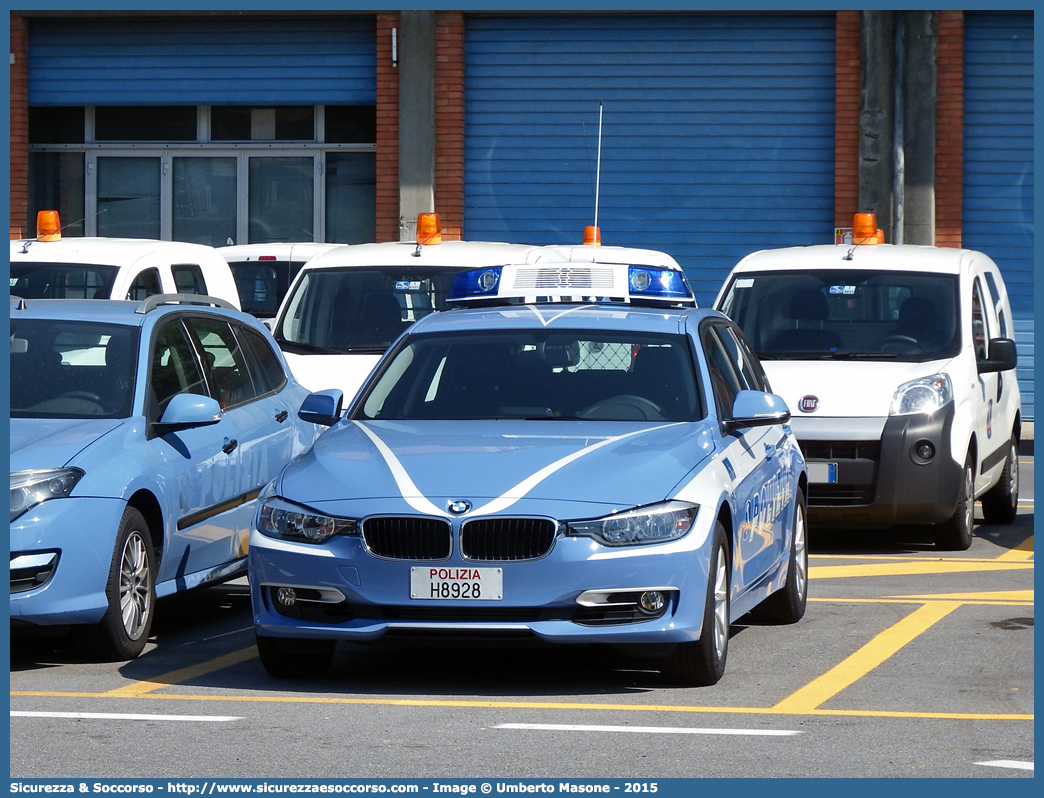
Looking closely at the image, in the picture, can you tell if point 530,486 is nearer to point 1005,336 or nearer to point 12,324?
point 12,324

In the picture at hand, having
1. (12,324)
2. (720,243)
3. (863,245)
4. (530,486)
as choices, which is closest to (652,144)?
(720,243)

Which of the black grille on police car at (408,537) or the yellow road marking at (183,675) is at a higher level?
the black grille on police car at (408,537)

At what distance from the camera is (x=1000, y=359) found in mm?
11789

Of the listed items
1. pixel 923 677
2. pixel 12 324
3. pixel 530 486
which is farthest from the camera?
pixel 12 324

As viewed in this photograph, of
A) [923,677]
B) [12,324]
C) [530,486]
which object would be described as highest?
[12,324]

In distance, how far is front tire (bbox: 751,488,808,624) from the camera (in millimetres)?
8477

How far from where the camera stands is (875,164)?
21562mm

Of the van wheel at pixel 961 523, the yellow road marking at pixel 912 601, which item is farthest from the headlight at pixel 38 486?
the van wheel at pixel 961 523

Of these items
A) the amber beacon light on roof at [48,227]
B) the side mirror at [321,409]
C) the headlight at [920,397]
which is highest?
the amber beacon light on roof at [48,227]

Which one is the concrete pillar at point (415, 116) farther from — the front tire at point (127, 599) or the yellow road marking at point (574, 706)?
the yellow road marking at point (574, 706)

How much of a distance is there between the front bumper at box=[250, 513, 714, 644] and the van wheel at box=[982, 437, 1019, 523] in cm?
684

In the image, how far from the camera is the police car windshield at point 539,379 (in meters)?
7.60

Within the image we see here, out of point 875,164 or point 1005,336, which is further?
point 875,164

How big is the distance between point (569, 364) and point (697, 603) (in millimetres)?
1571
